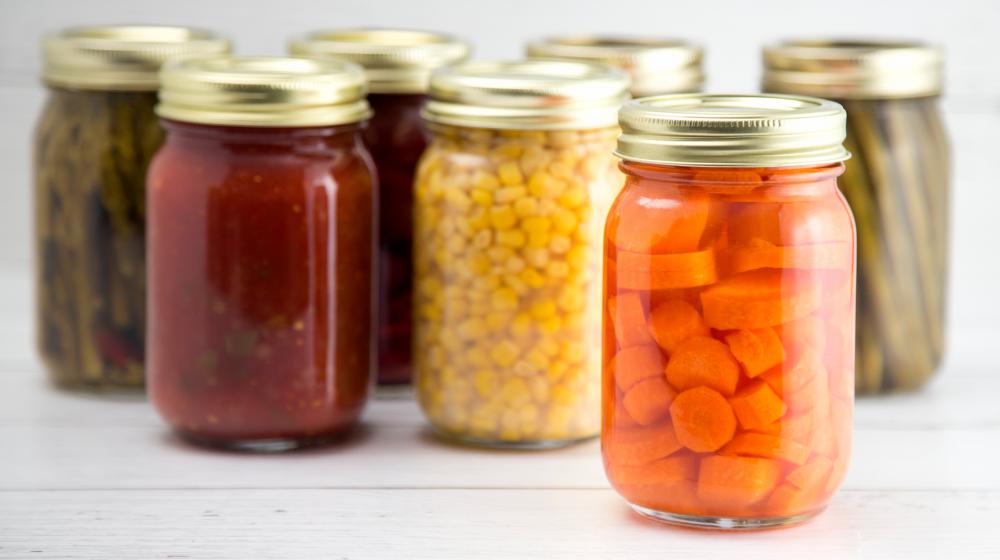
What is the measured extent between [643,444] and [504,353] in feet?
0.80

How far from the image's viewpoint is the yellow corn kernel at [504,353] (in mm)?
1480

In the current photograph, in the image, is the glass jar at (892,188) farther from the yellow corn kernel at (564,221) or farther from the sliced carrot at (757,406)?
the sliced carrot at (757,406)

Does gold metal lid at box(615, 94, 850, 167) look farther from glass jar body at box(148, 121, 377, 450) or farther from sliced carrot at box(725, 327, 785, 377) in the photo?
glass jar body at box(148, 121, 377, 450)

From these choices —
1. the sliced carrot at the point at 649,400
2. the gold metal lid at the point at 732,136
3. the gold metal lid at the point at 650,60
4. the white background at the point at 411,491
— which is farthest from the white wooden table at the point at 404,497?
the gold metal lid at the point at 650,60

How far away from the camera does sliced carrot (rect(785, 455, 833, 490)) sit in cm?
127

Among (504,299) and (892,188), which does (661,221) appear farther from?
(892,188)

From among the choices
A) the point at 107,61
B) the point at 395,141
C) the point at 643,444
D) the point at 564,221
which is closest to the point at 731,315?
the point at 643,444

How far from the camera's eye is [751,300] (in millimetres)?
1232

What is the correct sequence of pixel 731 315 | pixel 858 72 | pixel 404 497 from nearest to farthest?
pixel 731 315
pixel 404 497
pixel 858 72

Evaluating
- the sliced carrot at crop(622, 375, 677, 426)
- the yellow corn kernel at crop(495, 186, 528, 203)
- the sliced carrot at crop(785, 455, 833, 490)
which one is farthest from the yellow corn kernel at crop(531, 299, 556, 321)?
the sliced carrot at crop(785, 455, 833, 490)

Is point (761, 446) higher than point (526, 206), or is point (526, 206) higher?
point (526, 206)

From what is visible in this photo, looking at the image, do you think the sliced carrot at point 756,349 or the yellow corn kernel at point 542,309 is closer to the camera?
the sliced carrot at point 756,349

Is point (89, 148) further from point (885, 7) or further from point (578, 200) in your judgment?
point (885, 7)

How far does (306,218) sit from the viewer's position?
1464mm
